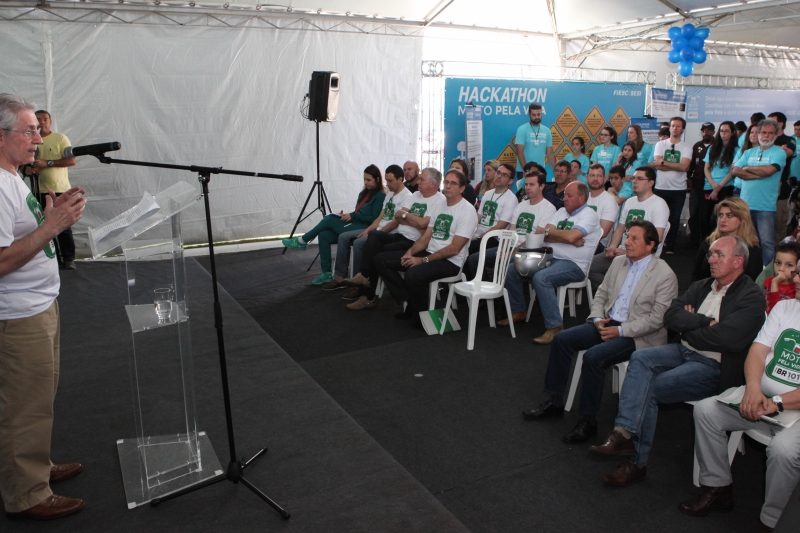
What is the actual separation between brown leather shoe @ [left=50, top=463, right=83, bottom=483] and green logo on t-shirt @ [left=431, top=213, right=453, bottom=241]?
293 cm

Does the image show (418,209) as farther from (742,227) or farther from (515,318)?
(742,227)

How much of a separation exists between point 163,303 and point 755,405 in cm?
227

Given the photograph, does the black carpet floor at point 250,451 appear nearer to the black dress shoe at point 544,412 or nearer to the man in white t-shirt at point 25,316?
the man in white t-shirt at point 25,316

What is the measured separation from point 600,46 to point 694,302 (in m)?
7.23

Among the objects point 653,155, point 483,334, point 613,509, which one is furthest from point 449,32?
point 613,509

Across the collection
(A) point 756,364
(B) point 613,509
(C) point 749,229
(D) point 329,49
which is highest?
(D) point 329,49

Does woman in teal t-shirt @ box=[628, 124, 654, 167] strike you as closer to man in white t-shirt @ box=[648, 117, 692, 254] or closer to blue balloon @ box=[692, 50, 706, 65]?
man in white t-shirt @ box=[648, 117, 692, 254]

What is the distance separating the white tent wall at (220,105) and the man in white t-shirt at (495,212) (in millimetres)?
2763

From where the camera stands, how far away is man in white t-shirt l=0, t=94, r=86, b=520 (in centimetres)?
199

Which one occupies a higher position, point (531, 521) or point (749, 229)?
point (749, 229)

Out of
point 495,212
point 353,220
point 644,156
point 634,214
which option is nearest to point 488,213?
point 495,212

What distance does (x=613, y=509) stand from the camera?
7.82ft

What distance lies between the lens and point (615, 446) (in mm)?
2707

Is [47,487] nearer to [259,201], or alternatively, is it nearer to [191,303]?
[191,303]
